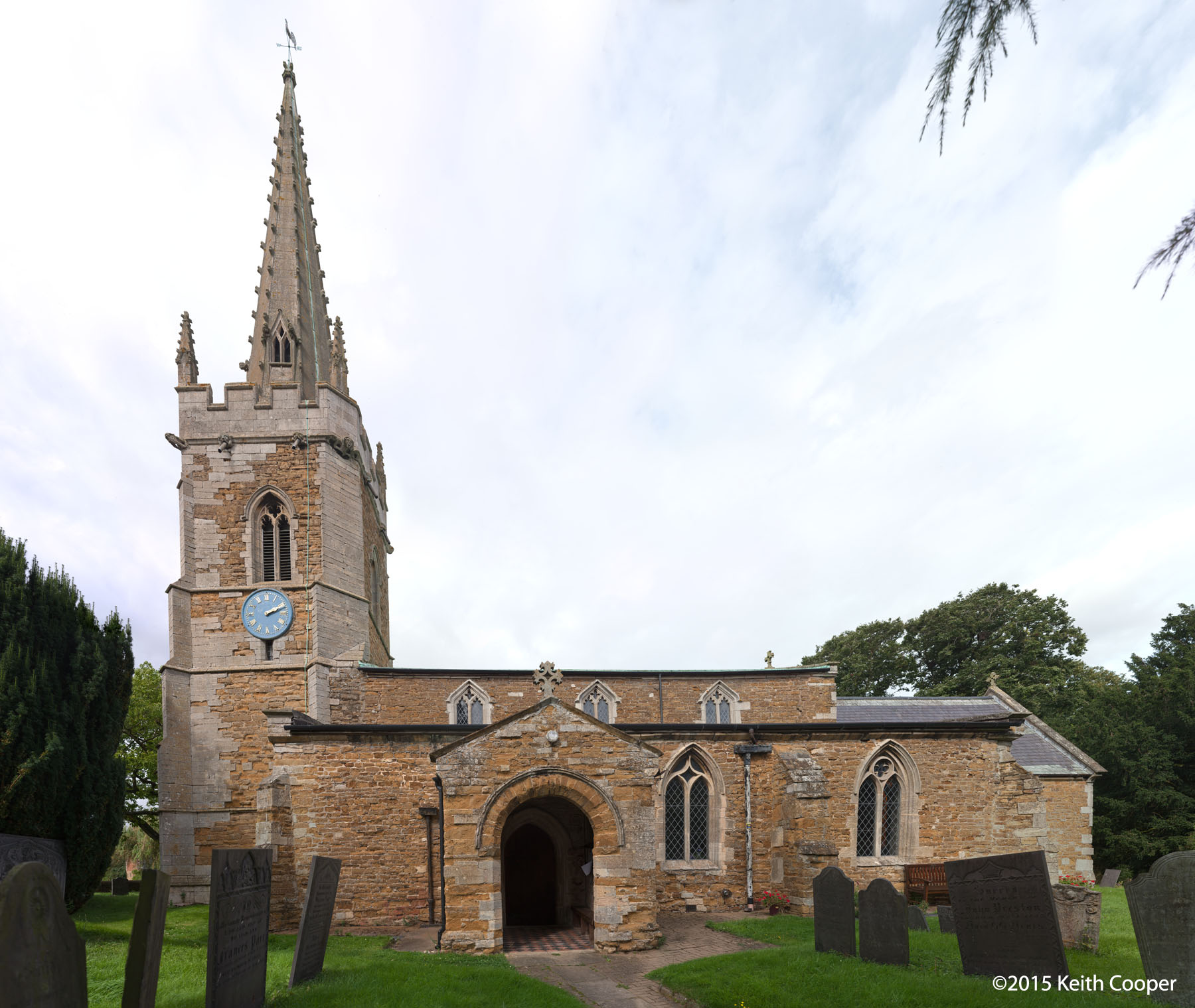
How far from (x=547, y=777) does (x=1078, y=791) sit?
20205 millimetres

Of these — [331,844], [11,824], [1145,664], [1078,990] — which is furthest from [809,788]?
[1145,664]

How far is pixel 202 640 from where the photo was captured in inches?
897

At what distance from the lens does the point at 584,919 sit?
14.5 metres

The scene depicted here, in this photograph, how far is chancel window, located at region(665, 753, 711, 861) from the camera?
1702cm

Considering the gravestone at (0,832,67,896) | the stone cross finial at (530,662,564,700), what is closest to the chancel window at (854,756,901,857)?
the stone cross finial at (530,662,564,700)

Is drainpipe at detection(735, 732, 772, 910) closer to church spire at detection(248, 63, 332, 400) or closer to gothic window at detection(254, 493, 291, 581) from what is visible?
gothic window at detection(254, 493, 291, 581)

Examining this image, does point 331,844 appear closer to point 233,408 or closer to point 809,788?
point 809,788

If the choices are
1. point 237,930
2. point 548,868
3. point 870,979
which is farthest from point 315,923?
point 548,868

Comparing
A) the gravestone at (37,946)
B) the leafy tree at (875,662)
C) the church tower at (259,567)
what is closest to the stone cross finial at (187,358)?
the church tower at (259,567)

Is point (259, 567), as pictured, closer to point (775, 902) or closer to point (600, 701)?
point (600, 701)

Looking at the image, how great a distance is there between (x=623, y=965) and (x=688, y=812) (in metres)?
5.58

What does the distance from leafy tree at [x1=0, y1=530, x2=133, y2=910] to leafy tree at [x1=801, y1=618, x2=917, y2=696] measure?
131ft

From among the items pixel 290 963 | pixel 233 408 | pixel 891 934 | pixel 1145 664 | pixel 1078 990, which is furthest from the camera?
pixel 1145 664

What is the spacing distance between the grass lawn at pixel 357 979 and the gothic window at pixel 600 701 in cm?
1039
